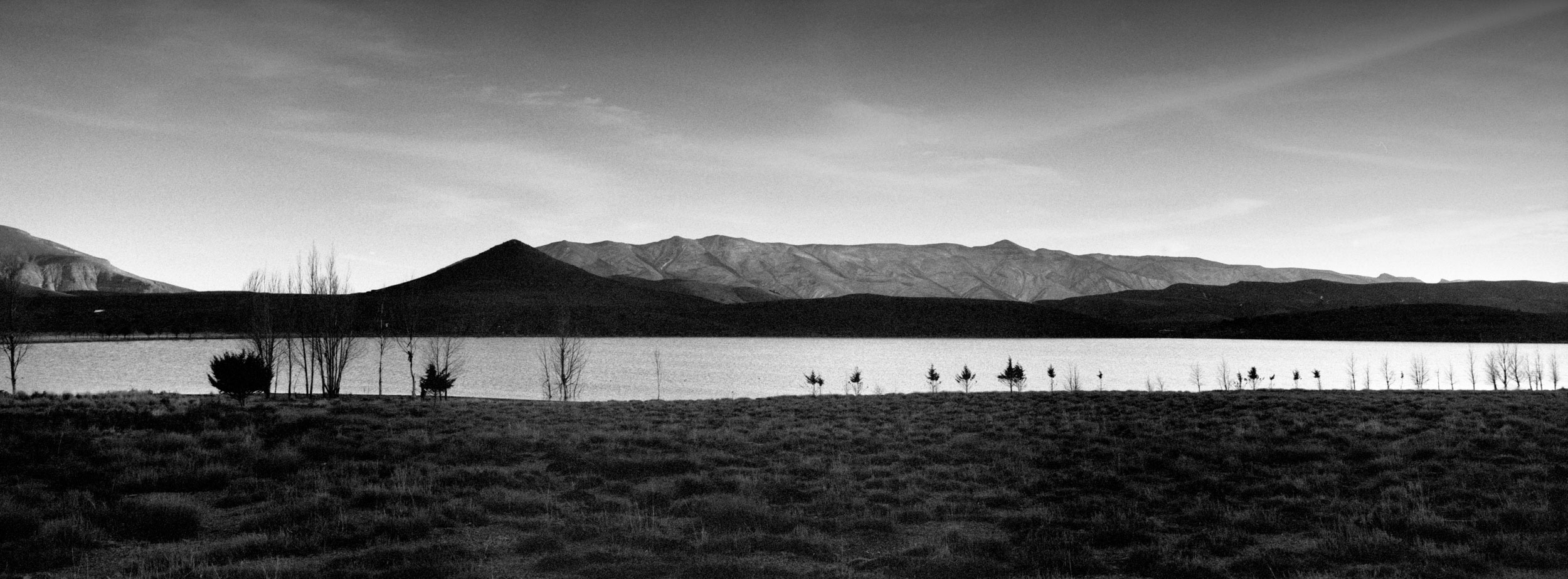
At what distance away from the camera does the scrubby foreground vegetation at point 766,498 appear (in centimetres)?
841

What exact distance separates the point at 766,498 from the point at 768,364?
82.9 metres

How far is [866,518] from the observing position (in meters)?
10.6

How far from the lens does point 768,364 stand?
94.6m

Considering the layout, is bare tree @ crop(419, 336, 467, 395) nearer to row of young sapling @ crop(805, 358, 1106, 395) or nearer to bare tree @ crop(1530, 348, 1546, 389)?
row of young sapling @ crop(805, 358, 1106, 395)

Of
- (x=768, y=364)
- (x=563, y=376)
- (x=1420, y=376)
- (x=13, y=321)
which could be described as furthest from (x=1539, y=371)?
(x=13, y=321)

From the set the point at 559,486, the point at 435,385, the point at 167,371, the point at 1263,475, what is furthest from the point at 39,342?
the point at 1263,475

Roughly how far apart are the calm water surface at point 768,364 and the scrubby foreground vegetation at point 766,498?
34.4 meters

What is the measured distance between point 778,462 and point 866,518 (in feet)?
16.1

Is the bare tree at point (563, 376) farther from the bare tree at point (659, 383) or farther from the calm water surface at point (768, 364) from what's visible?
the bare tree at point (659, 383)

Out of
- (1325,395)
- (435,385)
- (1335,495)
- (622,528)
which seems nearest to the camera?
(622,528)

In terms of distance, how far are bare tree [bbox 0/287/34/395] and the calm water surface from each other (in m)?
2.67

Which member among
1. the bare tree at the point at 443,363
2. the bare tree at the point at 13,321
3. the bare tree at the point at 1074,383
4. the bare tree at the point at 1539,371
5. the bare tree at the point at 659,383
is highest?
the bare tree at the point at 13,321

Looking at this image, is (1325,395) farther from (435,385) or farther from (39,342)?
(39,342)

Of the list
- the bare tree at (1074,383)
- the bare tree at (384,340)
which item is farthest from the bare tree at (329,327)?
the bare tree at (1074,383)
